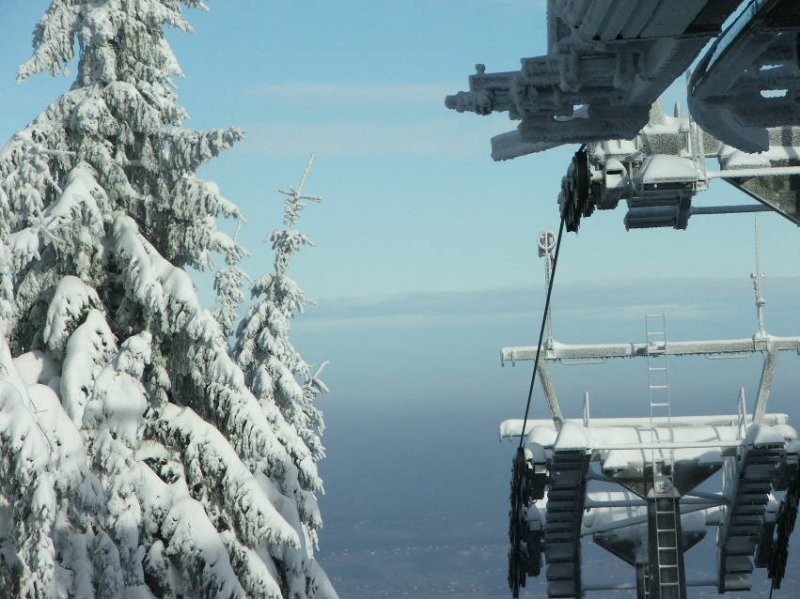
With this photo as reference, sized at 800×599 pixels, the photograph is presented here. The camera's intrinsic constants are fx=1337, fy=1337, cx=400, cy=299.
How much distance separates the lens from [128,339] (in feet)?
45.0

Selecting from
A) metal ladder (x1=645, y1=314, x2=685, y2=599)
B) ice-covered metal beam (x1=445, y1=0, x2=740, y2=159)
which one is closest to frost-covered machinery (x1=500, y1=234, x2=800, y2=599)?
metal ladder (x1=645, y1=314, x2=685, y2=599)

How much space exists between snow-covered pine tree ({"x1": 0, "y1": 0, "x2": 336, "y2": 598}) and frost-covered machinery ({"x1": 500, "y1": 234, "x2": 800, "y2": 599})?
605 cm

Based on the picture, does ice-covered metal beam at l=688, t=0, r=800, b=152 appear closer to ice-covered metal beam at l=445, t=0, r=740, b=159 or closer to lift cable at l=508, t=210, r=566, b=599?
ice-covered metal beam at l=445, t=0, r=740, b=159

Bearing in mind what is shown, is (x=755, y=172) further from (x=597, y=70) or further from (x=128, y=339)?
(x=597, y=70)

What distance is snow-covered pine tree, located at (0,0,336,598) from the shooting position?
13.5 m

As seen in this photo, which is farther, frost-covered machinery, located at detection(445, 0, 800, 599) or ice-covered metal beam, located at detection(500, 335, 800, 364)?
ice-covered metal beam, located at detection(500, 335, 800, 364)

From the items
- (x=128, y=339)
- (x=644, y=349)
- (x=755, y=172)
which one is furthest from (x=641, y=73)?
(x=644, y=349)

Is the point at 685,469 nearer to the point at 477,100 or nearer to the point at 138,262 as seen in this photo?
the point at 138,262

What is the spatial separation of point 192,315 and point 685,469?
35.5ft

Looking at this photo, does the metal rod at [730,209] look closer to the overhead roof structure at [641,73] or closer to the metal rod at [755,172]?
the metal rod at [755,172]

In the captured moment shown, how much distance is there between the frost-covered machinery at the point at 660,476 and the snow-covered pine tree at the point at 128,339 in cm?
605

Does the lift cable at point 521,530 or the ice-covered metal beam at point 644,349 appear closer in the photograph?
the lift cable at point 521,530

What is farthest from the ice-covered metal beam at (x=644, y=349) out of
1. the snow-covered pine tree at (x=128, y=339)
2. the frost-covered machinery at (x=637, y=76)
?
the frost-covered machinery at (x=637, y=76)

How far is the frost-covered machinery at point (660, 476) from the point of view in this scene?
2061cm
